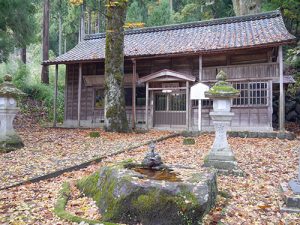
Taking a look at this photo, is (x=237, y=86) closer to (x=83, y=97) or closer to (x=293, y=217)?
(x=83, y=97)

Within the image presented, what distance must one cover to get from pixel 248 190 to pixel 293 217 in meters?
1.35

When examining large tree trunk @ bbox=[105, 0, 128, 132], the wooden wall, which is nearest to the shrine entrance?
the wooden wall

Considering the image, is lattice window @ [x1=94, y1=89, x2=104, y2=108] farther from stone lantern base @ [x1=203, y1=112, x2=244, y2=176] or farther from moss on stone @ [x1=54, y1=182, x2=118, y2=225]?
moss on stone @ [x1=54, y1=182, x2=118, y2=225]

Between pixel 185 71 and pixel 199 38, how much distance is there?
2276 mm

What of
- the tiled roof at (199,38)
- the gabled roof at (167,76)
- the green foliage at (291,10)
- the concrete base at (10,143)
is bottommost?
the concrete base at (10,143)

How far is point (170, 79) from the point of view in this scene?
16.6 m

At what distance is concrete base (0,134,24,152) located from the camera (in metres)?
9.92

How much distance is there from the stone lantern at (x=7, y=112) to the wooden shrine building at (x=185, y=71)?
301 inches

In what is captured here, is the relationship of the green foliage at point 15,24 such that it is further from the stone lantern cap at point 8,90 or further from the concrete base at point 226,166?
the concrete base at point 226,166

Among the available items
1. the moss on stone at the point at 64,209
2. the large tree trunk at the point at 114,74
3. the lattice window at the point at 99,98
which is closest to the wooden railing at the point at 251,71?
the large tree trunk at the point at 114,74

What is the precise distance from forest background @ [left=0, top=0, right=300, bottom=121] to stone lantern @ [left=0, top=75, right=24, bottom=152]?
19.1ft

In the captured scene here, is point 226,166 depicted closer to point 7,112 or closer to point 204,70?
point 7,112

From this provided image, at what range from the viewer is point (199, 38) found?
18.2m

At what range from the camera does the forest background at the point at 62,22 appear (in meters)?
15.6
